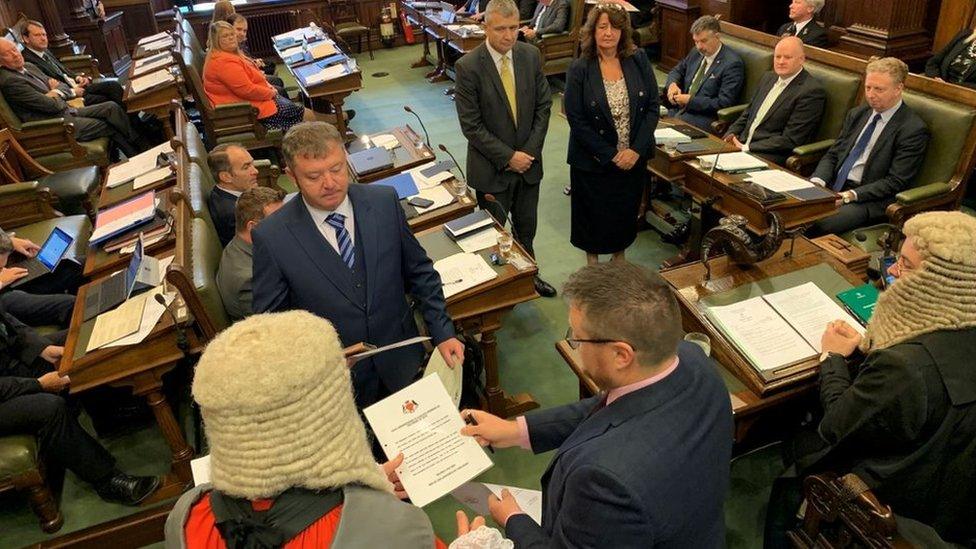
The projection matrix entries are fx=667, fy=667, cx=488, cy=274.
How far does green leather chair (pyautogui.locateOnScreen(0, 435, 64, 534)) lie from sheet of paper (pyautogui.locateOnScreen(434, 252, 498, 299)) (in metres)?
1.83

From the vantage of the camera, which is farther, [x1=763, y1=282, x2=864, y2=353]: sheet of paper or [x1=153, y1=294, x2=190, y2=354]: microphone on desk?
[x1=153, y1=294, x2=190, y2=354]: microphone on desk

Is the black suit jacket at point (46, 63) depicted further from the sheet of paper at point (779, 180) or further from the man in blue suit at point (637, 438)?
the man in blue suit at point (637, 438)

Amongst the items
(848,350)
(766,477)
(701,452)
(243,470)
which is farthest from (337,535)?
(766,477)

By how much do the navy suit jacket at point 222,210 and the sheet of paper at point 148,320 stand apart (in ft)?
2.36

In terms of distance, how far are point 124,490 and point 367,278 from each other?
168 cm

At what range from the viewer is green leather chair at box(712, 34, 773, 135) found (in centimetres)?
482

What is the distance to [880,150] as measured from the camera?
369cm

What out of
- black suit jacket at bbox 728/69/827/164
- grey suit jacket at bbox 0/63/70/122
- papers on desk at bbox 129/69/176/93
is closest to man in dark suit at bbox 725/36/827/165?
black suit jacket at bbox 728/69/827/164

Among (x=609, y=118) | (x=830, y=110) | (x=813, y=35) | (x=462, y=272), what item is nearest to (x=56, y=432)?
(x=462, y=272)

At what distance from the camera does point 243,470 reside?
44.4 inches

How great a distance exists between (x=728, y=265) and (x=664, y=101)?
3.38 metres

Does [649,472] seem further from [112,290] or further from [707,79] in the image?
[707,79]

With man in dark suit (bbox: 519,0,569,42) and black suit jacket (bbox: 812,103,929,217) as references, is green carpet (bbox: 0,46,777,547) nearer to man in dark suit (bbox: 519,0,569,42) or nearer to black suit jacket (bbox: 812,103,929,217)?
black suit jacket (bbox: 812,103,929,217)

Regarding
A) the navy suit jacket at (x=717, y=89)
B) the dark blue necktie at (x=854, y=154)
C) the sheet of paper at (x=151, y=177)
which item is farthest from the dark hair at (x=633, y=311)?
the navy suit jacket at (x=717, y=89)
